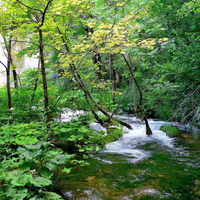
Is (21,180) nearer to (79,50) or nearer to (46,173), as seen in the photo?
(46,173)

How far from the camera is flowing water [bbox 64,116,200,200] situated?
101 inches

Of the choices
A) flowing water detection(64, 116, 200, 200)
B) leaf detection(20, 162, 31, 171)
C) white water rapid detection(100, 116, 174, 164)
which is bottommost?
white water rapid detection(100, 116, 174, 164)

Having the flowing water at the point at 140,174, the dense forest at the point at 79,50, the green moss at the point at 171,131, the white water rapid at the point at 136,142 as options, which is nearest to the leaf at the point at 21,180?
the flowing water at the point at 140,174

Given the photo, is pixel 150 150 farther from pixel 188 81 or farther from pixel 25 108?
pixel 25 108

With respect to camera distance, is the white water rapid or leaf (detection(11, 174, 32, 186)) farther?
the white water rapid

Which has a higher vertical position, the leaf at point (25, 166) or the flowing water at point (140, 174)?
the leaf at point (25, 166)

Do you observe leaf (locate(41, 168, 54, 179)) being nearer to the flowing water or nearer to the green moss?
the flowing water

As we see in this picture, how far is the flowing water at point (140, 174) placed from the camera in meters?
2.56

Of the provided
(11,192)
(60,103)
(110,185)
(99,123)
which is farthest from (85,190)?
(99,123)

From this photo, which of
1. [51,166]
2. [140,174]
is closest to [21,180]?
[51,166]

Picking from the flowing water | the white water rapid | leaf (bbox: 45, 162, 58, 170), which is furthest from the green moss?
leaf (bbox: 45, 162, 58, 170)

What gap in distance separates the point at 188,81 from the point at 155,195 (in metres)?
4.55

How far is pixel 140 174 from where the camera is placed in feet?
10.6

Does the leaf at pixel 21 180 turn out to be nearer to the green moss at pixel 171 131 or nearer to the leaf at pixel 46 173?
the leaf at pixel 46 173
